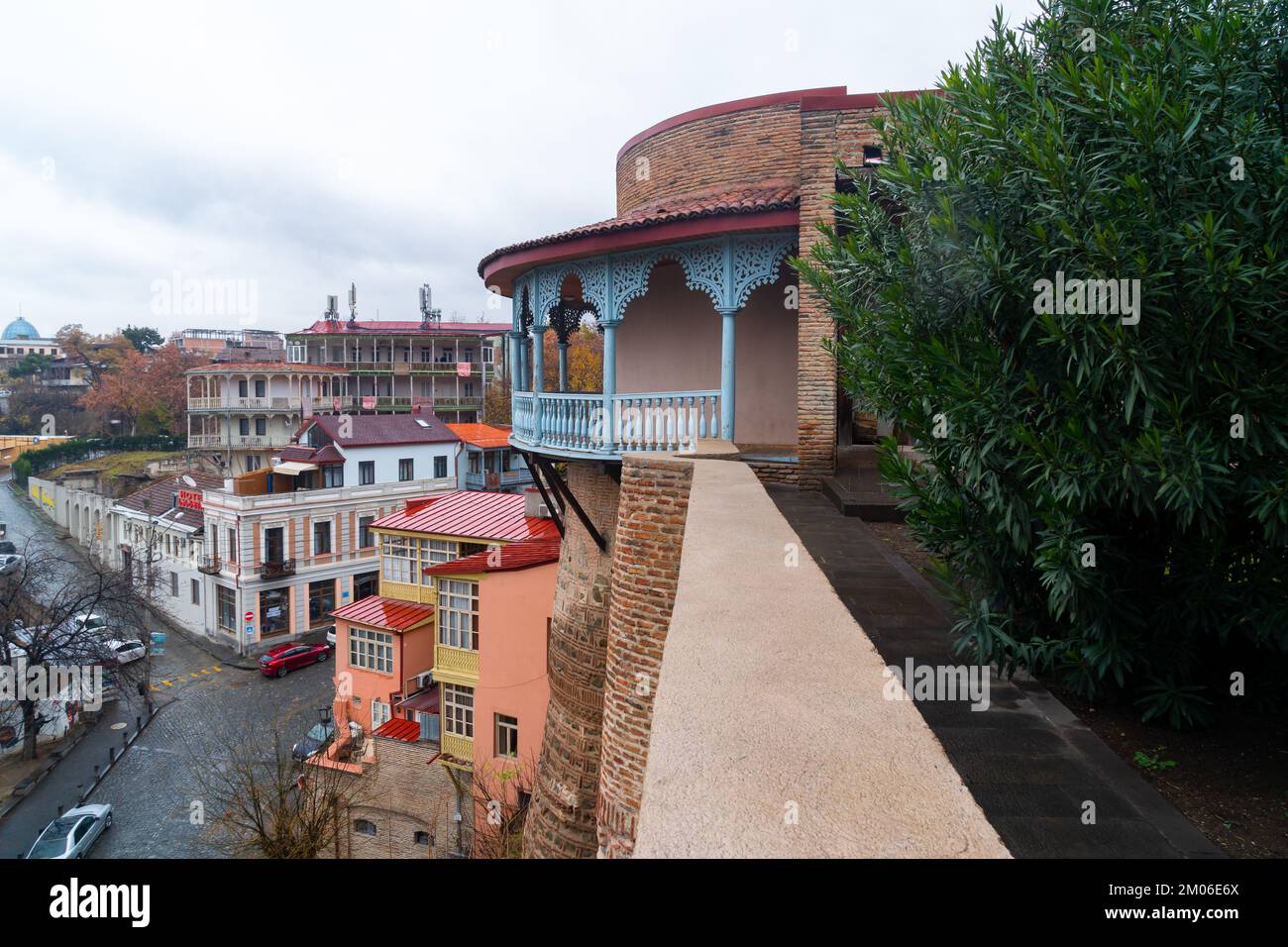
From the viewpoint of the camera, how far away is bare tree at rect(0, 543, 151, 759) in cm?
2150

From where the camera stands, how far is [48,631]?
21.5 m

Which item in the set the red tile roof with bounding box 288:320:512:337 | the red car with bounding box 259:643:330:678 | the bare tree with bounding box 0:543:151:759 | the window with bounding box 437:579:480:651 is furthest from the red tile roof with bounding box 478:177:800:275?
the red tile roof with bounding box 288:320:512:337

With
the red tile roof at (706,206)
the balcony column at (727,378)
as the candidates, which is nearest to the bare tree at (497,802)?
the balcony column at (727,378)

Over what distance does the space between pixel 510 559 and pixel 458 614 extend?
2.94 meters

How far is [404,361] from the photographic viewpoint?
5597 centimetres

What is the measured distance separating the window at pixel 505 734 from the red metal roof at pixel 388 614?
229 inches

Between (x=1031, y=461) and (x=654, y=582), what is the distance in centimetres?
380

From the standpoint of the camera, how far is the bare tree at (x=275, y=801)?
476 inches

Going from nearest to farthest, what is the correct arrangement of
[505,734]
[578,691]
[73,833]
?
1. [578,691]
2. [73,833]
3. [505,734]

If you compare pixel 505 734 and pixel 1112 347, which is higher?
pixel 1112 347

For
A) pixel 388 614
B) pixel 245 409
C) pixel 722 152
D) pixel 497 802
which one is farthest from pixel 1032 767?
pixel 245 409

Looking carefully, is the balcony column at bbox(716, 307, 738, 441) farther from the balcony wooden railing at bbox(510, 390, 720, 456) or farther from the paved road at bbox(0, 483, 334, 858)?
the paved road at bbox(0, 483, 334, 858)

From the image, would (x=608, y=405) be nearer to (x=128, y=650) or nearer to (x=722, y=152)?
(x=722, y=152)
